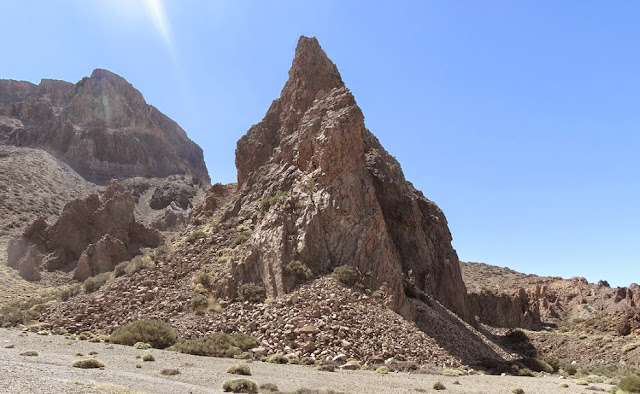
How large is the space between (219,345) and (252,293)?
461cm

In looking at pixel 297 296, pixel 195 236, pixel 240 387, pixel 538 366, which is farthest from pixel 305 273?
pixel 538 366

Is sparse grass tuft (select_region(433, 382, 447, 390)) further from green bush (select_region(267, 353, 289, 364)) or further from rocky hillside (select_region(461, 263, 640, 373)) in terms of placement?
rocky hillside (select_region(461, 263, 640, 373))

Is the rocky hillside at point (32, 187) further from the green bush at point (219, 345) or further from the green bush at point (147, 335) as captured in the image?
the green bush at point (219, 345)

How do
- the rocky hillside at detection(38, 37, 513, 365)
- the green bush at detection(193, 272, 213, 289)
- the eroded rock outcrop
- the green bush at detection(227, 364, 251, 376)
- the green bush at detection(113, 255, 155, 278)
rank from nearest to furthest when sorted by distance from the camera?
the green bush at detection(227, 364, 251, 376)
the rocky hillside at detection(38, 37, 513, 365)
the green bush at detection(193, 272, 213, 289)
the green bush at detection(113, 255, 155, 278)
the eroded rock outcrop

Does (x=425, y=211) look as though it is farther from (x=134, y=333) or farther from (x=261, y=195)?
(x=134, y=333)

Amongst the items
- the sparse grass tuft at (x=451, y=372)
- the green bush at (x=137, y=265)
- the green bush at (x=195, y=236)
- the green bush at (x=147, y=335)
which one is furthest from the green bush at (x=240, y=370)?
the green bush at (x=195, y=236)

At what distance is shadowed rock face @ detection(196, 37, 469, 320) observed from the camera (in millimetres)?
28641

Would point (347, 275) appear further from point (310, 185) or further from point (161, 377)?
point (161, 377)

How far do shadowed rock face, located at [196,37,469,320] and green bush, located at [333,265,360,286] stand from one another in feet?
2.57

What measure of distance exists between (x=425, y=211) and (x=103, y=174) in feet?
334

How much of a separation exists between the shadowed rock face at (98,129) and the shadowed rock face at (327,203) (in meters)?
95.5

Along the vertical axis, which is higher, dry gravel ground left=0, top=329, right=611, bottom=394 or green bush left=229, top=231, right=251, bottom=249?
green bush left=229, top=231, right=251, bottom=249

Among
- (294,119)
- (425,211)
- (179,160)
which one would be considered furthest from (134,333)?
(179,160)

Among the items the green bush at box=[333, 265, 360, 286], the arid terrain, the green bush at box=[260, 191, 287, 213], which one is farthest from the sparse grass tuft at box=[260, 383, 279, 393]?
the green bush at box=[260, 191, 287, 213]
